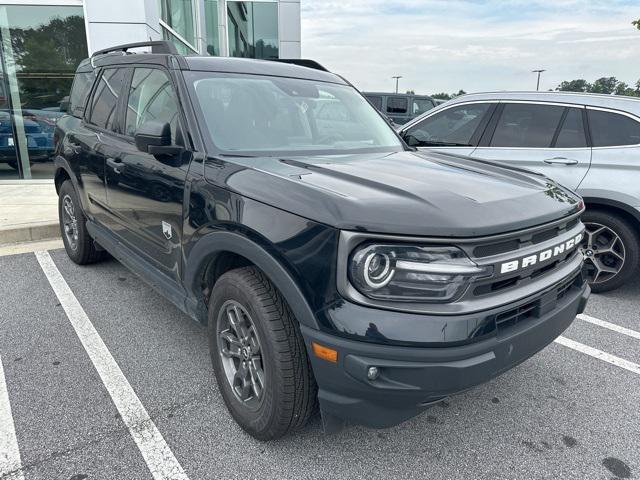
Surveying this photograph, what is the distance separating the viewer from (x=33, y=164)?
9.43 meters

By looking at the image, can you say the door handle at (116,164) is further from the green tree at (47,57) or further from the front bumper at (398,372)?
the green tree at (47,57)

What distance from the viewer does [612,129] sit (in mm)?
4309

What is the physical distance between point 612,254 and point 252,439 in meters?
3.79

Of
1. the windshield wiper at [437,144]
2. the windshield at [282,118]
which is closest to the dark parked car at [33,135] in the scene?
the windshield wiper at [437,144]

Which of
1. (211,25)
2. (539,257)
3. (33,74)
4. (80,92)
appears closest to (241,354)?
(539,257)

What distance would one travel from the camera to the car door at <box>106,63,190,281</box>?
2.72 meters

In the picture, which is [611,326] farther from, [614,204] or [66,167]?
[66,167]

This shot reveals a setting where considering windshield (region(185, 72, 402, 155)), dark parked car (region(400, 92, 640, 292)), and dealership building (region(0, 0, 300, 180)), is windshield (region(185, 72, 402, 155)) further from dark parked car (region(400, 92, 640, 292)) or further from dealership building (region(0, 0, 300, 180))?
dealership building (region(0, 0, 300, 180))

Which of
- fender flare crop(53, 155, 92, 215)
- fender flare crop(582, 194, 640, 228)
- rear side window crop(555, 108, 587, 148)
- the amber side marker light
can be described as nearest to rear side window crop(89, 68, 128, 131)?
fender flare crop(53, 155, 92, 215)

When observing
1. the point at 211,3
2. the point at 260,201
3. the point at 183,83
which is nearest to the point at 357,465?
the point at 260,201

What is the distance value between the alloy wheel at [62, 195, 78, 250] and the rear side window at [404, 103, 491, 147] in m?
3.63

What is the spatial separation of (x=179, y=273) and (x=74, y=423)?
96cm

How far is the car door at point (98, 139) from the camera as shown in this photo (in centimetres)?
366

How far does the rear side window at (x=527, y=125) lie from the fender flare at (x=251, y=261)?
3.60 metres
